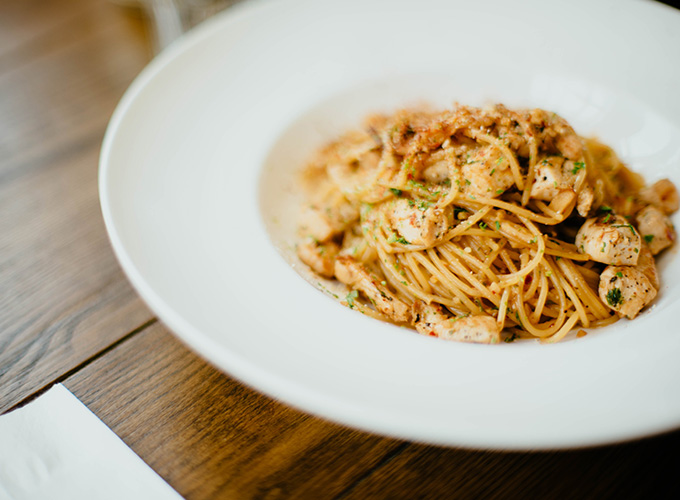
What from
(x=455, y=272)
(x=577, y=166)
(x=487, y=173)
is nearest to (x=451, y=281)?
(x=455, y=272)

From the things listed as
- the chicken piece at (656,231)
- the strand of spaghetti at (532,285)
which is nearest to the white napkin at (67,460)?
the strand of spaghetti at (532,285)

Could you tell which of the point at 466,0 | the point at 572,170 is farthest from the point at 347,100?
the point at 572,170

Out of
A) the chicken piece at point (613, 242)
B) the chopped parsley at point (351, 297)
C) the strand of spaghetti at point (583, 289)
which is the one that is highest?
the chicken piece at point (613, 242)

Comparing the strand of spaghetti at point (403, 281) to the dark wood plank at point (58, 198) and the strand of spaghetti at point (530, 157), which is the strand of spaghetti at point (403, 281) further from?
the dark wood plank at point (58, 198)

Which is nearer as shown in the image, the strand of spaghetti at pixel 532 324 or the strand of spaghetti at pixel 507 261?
the strand of spaghetti at pixel 532 324

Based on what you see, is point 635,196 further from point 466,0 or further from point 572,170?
point 466,0

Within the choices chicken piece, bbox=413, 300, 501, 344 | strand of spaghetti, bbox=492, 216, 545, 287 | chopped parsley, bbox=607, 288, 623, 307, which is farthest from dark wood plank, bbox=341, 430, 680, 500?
strand of spaghetti, bbox=492, 216, 545, 287

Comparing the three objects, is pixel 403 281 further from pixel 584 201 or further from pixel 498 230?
pixel 584 201
